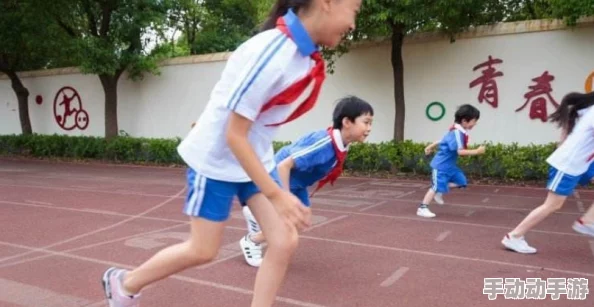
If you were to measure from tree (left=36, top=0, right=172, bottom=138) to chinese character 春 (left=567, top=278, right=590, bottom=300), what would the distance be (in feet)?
37.4

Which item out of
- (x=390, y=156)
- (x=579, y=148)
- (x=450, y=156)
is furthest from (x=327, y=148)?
(x=390, y=156)

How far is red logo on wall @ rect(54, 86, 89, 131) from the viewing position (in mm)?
16016

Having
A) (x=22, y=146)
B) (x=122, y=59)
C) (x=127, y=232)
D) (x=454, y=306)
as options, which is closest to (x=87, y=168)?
(x=122, y=59)

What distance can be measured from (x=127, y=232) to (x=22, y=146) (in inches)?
497

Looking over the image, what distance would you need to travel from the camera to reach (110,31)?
13227 mm

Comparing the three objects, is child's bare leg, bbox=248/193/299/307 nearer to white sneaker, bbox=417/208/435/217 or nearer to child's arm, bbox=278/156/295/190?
child's arm, bbox=278/156/295/190

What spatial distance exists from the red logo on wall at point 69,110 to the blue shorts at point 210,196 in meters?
15.0

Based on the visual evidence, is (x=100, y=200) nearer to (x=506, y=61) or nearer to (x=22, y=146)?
(x=506, y=61)

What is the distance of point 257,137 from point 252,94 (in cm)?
28

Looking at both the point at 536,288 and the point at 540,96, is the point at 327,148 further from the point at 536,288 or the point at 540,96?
the point at 540,96

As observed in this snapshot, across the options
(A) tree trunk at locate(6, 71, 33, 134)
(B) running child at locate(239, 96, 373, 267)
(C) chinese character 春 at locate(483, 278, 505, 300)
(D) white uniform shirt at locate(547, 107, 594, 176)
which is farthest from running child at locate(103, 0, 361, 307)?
(A) tree trunk at locate(6, 71, 33, 134)

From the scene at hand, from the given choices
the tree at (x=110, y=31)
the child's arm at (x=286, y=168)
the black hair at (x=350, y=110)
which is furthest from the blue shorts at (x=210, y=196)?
the tree at (x=110, y=31)

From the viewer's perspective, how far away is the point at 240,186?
217 cm

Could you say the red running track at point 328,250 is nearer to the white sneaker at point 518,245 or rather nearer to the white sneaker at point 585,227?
the white sneaker at point 518,245
